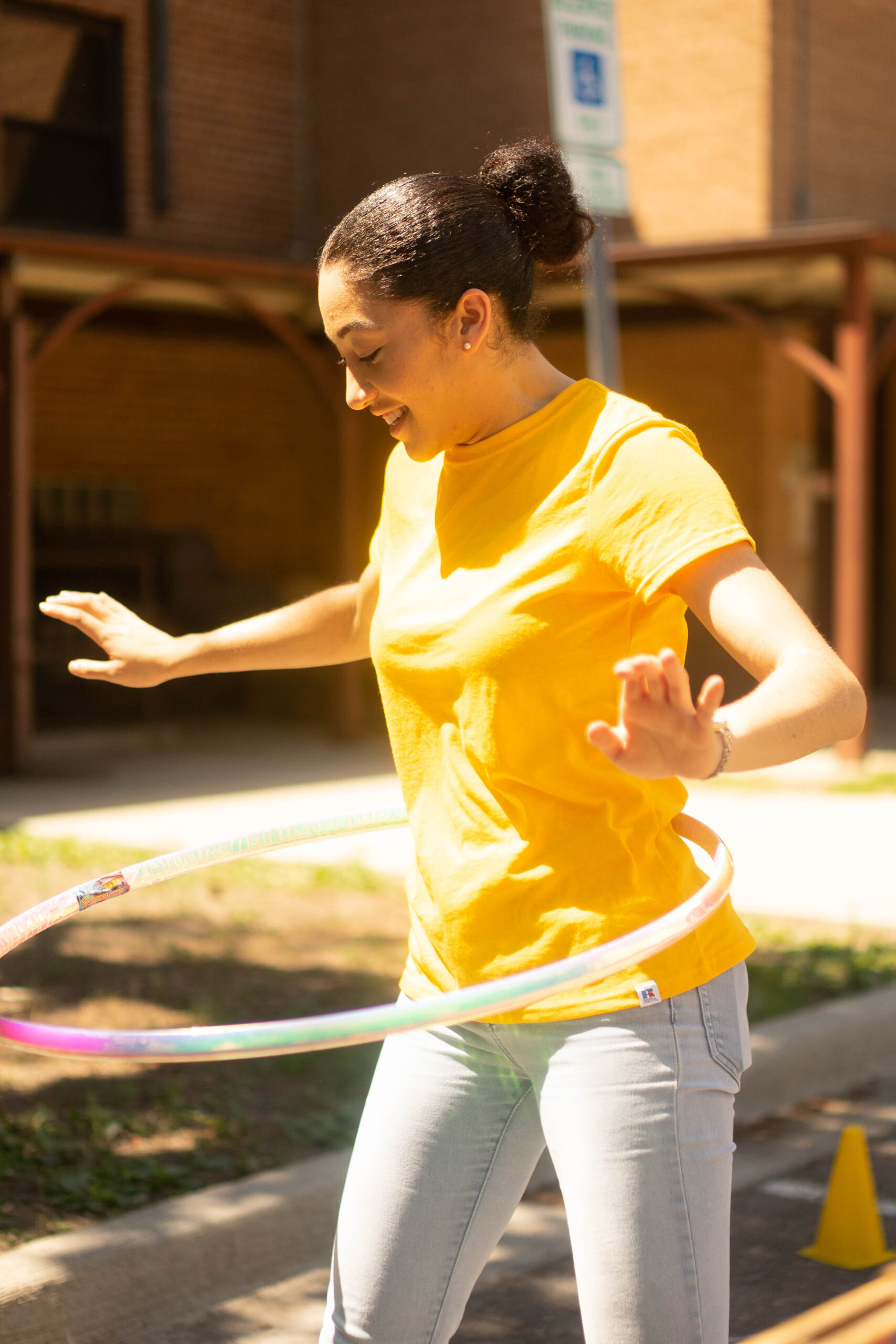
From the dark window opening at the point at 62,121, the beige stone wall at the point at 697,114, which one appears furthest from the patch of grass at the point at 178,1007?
the beige stone wall at the point at 697,114

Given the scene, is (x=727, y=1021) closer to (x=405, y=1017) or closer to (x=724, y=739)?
(x=405, y=1017)

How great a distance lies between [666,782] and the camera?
7.54 ft

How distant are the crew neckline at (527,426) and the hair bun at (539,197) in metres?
0.23

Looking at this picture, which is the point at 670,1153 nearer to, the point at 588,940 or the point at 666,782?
the point at 588,940

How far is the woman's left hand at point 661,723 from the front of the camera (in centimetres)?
174

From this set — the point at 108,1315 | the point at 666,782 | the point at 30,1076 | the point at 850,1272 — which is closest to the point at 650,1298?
the point at 666,782

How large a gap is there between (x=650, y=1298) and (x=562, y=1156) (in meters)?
0.21

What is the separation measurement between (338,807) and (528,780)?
28.1 feet

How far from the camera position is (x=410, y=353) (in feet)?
7.34

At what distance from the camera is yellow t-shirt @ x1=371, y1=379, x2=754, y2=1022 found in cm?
213

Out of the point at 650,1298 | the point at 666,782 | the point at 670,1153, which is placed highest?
the point at 666,782

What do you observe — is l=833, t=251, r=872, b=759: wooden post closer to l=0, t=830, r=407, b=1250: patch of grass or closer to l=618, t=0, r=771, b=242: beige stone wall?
l=618, t=0, r=771, b=242: beige stone wall

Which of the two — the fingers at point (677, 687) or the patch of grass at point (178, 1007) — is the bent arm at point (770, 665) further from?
the patch of grass at point (178, 1007)

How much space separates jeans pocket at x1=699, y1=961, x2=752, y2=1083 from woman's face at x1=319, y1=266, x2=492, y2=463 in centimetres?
82
